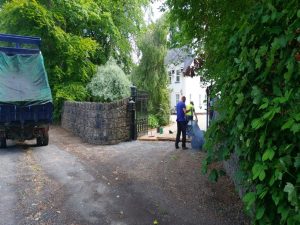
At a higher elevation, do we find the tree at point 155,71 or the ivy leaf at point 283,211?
the tree at point 155,71

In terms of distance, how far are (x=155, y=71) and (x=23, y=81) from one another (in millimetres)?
10942

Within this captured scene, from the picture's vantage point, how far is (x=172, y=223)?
16.6 ft

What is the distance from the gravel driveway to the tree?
33.9 ft

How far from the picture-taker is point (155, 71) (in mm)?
21250

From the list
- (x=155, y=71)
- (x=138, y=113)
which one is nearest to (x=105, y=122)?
(x=138, y=113)

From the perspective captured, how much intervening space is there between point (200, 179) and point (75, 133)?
931 centimetres

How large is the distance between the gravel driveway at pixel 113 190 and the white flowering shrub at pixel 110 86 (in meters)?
5.12

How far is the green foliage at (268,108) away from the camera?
2.22 metres

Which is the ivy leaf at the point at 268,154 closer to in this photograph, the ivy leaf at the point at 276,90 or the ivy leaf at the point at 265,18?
the ivy leaf at the point at 276,90

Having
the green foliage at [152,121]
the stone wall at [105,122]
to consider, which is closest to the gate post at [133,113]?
the stone wall at [105,122]

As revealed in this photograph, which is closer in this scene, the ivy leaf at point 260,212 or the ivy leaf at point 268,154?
the ivy leaf at point 268,154

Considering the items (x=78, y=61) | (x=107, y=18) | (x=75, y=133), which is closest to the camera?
(x=75, y=133)

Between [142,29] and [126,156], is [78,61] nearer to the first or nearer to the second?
[142,29]

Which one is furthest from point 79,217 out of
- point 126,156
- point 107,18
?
point 107,18
